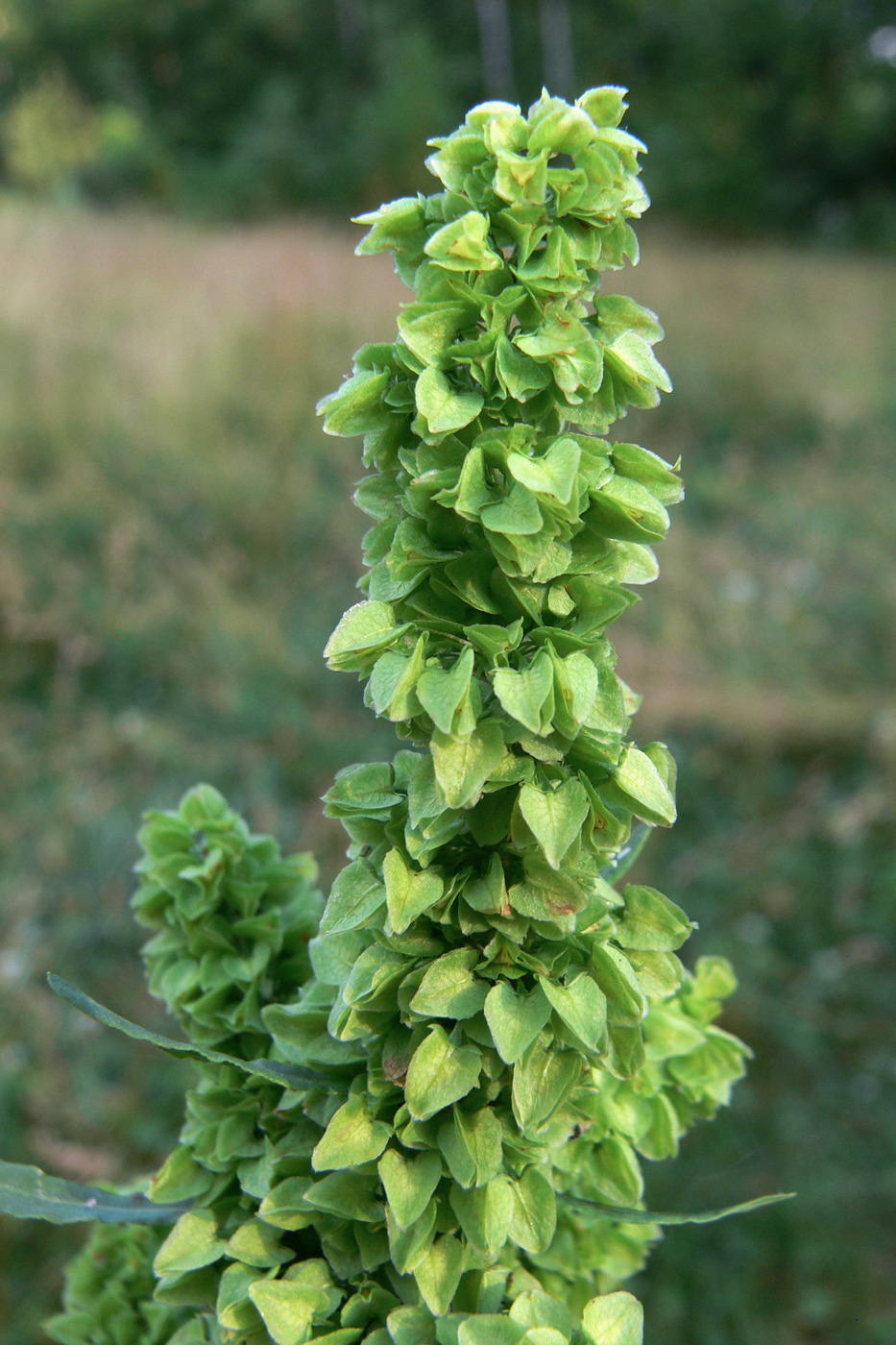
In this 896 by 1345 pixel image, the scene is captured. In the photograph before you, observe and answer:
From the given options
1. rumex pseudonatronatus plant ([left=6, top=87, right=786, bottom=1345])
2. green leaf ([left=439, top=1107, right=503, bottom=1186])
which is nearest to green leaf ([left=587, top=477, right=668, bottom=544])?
rumex pseudonatronatus plant ([left=6, top=87, right=786, bottom=1345])

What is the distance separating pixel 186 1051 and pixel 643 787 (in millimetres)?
329

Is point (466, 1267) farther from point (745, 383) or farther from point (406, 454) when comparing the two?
point (745, 383)

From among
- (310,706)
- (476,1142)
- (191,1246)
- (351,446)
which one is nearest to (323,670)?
(310,706)

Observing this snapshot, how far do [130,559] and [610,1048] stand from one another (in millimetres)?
3377

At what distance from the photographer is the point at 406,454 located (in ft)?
2.02

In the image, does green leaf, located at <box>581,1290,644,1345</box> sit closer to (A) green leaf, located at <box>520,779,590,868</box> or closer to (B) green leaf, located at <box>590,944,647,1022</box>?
(B) green leaf, located at <box>590,944,647,1022</box>

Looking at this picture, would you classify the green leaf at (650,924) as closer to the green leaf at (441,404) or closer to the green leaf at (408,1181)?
the green leaf at (408,1181)

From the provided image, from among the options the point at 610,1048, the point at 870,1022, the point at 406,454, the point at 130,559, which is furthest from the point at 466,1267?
the point at 130,559

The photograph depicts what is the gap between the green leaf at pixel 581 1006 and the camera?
59cm

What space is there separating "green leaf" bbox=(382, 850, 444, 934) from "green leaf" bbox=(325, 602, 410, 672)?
4.7 inches

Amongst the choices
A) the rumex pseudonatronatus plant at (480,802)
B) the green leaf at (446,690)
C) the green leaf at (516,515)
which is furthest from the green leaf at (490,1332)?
the green leaf at (516,515)

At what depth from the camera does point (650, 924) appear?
68 centimetres

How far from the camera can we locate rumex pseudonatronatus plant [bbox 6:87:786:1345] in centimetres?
59

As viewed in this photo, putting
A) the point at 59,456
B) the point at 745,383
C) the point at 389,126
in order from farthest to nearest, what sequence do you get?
the point at 389,126, the point at 745,383, the point at 59,456
